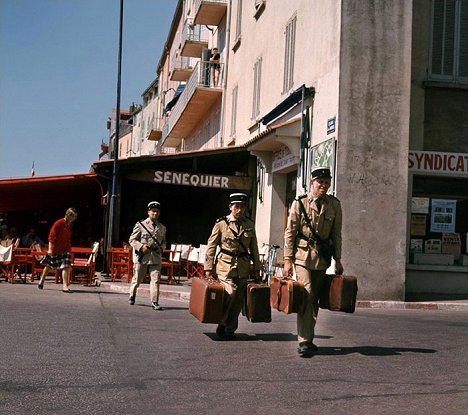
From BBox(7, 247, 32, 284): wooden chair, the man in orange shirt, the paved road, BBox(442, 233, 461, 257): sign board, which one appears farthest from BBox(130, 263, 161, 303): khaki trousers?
Answer: BBox(442, 233, 461, 257): sign board

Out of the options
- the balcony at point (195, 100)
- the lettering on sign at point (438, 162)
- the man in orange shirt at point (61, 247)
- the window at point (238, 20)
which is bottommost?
the man in orange shirt at point (61, 247)

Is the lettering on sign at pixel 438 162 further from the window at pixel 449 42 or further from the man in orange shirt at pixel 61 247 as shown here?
the man in orange shirt at pixel 61 247

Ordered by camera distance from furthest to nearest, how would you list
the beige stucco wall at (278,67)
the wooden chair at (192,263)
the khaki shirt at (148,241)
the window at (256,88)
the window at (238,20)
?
1. the window at (238,20)
2. the window at (256,88)
3. the wooden chair at (192,263)
4. the beige stucco wall at (278,67)
5. the khaki shirt at (148,241)

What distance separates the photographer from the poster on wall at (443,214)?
1591cm

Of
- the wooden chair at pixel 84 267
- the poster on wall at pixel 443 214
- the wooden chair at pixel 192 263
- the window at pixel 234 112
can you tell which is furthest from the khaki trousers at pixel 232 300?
the window at pixel 234 112

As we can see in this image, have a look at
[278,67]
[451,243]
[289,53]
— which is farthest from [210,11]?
[451,243]

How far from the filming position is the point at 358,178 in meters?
14.6

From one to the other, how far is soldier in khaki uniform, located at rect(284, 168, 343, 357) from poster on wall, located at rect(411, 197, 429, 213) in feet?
25.7

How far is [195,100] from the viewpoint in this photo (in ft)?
98.0

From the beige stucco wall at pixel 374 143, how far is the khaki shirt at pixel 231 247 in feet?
18.2

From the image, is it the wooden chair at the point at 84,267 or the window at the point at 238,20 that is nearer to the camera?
the wooden chair at the point at 84,267

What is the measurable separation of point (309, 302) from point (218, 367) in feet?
4.60

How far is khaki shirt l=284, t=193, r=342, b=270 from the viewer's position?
26.7 ft

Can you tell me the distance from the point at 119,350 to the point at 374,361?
2.66 metres
